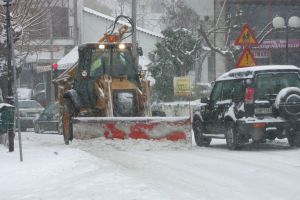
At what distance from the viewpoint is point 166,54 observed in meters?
37.0

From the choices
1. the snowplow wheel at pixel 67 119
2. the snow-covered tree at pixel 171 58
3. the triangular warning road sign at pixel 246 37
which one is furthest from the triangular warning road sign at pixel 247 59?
the snow-covered tree at pixel 171 58

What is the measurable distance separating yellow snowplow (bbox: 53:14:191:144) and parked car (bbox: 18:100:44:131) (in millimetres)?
12266

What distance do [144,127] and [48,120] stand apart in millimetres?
12680

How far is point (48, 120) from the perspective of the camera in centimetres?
2859

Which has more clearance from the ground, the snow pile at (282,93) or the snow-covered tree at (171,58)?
the snow-covered tree at (171,58)

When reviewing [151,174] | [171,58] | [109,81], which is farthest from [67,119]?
[171,58]

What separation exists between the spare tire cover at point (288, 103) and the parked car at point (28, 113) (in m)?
18.1

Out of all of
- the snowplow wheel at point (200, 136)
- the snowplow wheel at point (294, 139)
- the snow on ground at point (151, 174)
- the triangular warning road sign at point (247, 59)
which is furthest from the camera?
the triangular warning road sign at point (247, 59)

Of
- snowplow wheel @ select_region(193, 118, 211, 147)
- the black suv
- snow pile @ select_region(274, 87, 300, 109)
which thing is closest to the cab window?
the black suv

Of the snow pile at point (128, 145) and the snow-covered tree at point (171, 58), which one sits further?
the snow-covered tree at point (171, 58)

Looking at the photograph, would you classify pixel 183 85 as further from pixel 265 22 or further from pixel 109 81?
pixel 265 22

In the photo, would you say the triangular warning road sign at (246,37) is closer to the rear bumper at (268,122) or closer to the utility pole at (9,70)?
the rear bumper at (268,122)

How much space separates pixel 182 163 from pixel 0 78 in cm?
701

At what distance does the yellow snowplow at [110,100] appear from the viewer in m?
16.6
